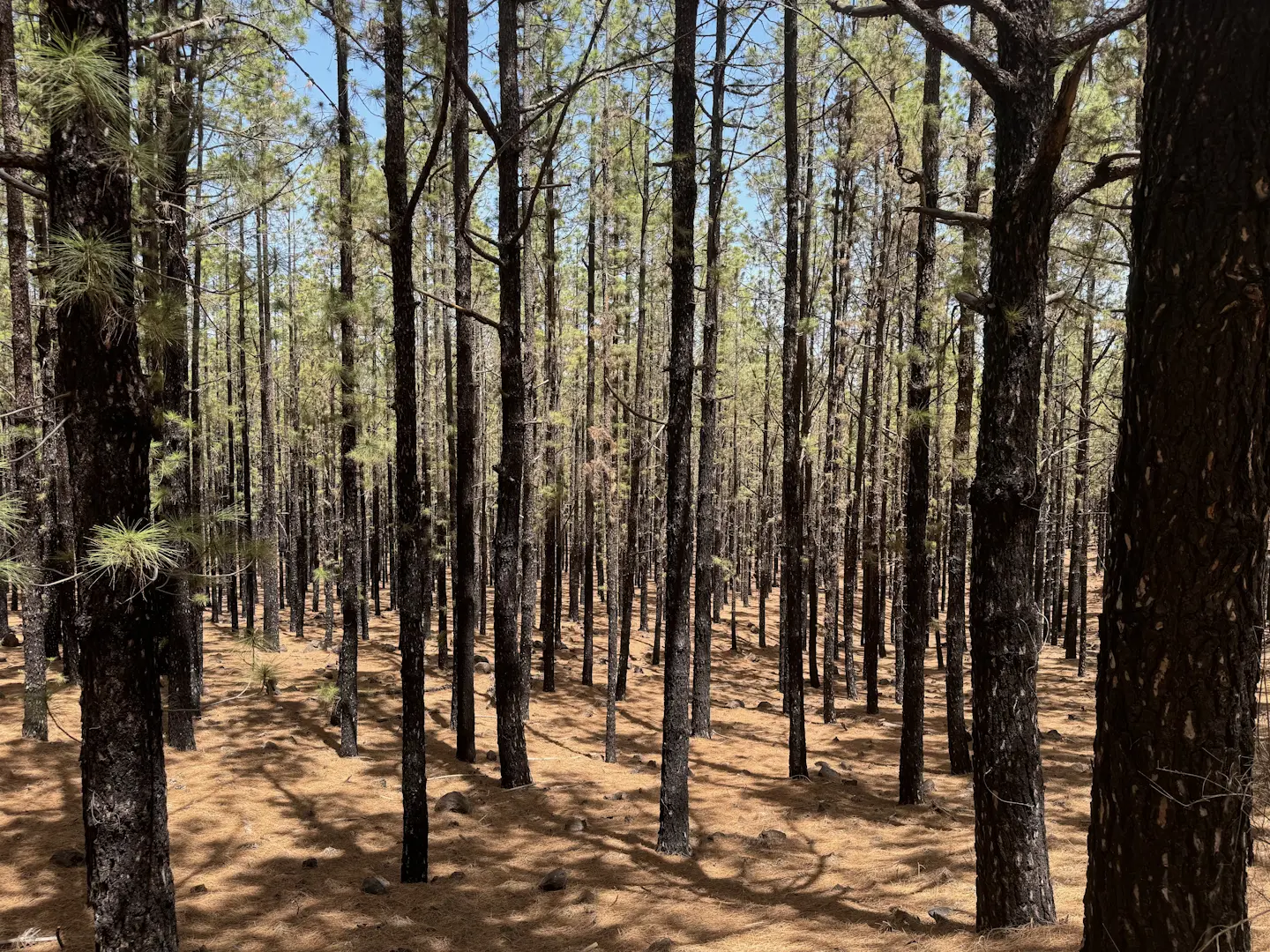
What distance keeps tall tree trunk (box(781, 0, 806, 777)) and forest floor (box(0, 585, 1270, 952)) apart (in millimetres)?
1251

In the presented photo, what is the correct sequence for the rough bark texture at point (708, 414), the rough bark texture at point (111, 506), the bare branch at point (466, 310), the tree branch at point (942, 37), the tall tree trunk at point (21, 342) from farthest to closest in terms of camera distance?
the rough bark texture at point (708, 414)
the tall tree trunk at point (21, 342)
the bare branch at point (466, 310)
the tree branch at point (942, 37)
the rough bark texture at point (111, 506)

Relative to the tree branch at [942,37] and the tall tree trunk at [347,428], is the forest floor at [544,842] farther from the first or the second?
the tree branch at [942,37]

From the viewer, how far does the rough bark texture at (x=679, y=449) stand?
8.02 meters

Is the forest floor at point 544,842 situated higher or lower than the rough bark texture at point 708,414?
lower

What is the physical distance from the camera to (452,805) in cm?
959

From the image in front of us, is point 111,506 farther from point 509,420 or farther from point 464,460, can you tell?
point 464,460

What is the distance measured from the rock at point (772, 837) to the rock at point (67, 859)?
727cm

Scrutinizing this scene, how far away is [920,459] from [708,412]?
307cm

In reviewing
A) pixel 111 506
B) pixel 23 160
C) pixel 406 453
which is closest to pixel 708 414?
pixel 406 453

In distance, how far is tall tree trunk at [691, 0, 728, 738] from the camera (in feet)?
36.8

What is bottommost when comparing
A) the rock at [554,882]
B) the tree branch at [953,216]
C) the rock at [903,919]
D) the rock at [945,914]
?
the rock at [554,882]

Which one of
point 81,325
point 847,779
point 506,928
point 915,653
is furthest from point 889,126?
point 506,928

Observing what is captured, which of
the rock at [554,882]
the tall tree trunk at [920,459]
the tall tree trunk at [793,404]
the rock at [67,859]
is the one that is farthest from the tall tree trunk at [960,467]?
the rock at [67,859]

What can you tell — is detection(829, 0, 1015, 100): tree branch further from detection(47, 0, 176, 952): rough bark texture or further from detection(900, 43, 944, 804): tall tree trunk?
detection(900, 43, 944, 804): tall tree trunk
